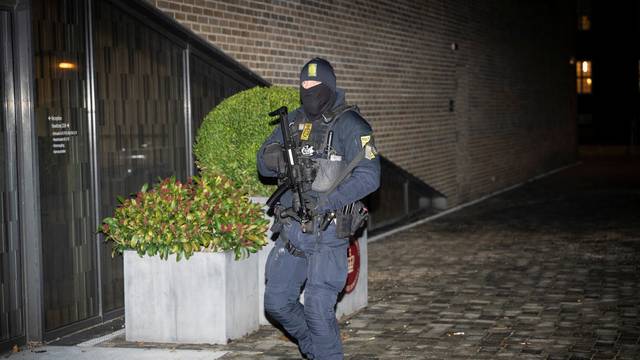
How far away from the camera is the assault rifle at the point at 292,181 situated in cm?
614

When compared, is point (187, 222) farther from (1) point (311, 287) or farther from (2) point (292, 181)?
(1) point (311, 287)

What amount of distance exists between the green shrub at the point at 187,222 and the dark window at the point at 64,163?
0.54 meters

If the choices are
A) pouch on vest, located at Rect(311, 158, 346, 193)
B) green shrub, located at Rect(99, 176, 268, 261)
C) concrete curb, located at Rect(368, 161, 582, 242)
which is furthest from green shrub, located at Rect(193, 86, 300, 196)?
concrete curb, located at Rect(368, 161, 582, 242)

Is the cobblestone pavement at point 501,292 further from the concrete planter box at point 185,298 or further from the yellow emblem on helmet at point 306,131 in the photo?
the yellow emblem on helmet at point 306,131

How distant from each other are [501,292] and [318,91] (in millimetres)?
4246

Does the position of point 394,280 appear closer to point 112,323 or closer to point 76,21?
point 112,323

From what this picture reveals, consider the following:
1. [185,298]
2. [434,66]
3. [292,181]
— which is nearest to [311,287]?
[292,181]

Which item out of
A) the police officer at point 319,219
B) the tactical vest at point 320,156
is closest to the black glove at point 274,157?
the police officer at point 319,219

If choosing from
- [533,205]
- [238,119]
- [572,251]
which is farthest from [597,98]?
[238,119]

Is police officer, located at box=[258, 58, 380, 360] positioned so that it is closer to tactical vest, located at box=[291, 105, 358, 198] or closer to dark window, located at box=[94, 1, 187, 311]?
tactical vest, located at box=[291, 105, 358, 198]

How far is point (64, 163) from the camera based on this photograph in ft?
25.7

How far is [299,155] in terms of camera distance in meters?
6.22

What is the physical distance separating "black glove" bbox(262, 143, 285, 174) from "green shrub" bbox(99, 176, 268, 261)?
3.50ft

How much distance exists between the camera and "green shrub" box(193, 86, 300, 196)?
26.6 ft
